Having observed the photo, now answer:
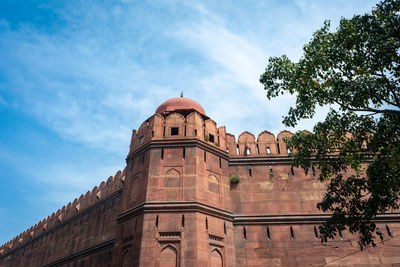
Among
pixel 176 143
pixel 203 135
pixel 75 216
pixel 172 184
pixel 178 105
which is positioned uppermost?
pixel 178 105

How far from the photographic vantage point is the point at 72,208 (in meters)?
21.9

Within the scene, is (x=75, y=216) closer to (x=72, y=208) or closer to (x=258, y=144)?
(x=72, y=208)

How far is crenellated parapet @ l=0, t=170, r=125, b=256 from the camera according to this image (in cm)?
1788

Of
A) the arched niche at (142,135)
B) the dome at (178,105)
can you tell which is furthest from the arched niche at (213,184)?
the dome at (178,105)

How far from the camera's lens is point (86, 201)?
20.2 meters

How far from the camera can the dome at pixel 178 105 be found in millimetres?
16781

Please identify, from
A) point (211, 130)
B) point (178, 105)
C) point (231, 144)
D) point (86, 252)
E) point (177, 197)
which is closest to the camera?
point (177, 197)

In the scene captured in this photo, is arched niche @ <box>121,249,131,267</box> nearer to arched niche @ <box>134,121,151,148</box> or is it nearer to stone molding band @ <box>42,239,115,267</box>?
stone molding band @ <box>42,239,115,267</box>

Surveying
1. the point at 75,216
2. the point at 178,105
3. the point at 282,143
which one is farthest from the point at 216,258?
the point at 75,216

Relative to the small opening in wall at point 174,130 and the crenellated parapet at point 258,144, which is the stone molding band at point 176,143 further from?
the crenellated parapet at point 258,144

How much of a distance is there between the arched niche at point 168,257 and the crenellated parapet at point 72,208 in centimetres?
644

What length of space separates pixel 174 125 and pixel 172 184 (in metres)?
2.95

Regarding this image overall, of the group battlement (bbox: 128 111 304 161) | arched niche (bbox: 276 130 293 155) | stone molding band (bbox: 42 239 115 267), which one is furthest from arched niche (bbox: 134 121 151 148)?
arched niche (bbox: 276 130 293 155)

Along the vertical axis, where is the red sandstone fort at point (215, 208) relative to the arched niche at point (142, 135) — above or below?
below
